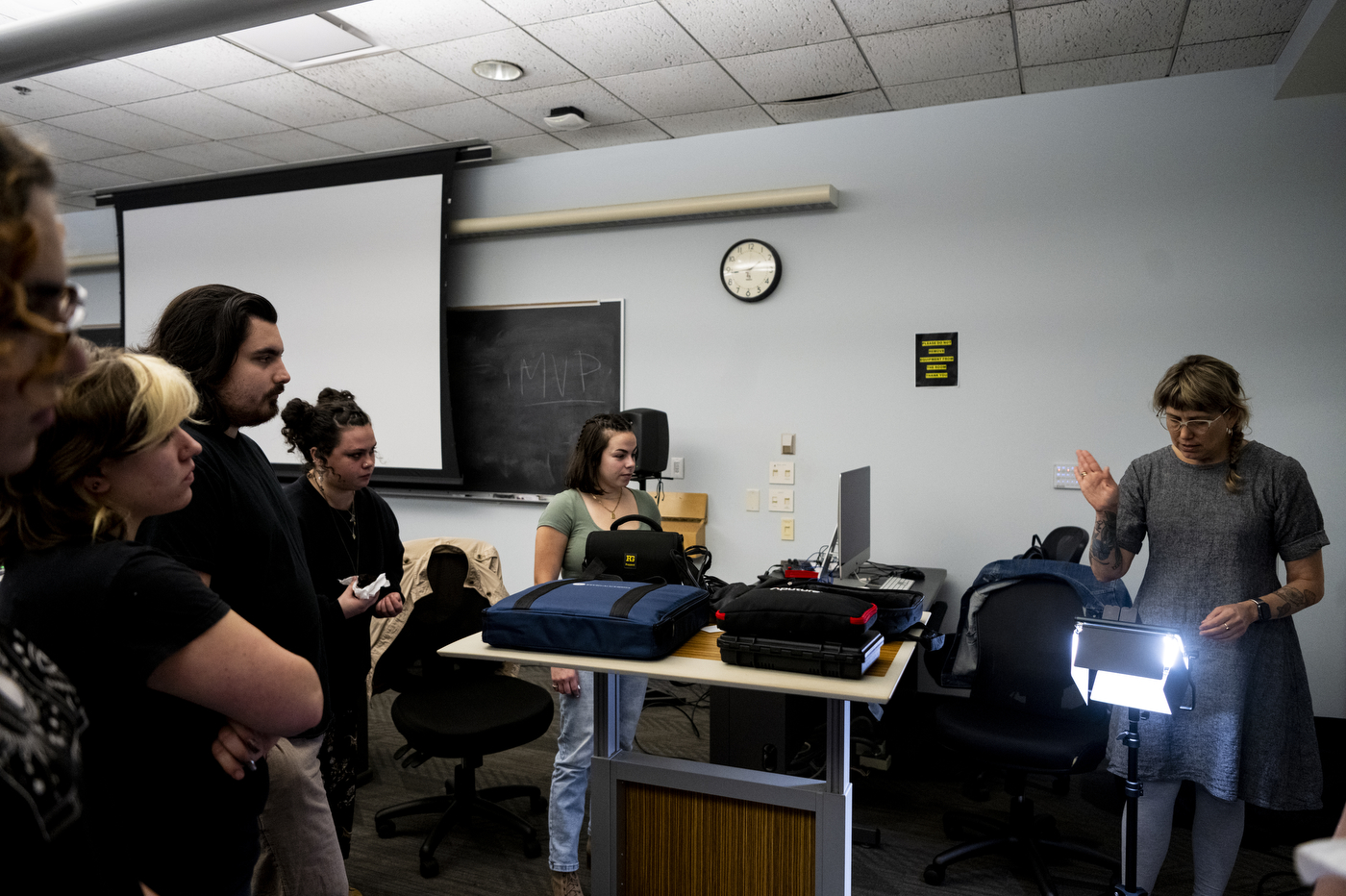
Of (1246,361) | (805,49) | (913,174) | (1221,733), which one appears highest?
(805,49)

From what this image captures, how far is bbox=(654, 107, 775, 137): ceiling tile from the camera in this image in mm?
4105

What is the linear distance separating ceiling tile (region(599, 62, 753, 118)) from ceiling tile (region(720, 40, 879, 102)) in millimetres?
76

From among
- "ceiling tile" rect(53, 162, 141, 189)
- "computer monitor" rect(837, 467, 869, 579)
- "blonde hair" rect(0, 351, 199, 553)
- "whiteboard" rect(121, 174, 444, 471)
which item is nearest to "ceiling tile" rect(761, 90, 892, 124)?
"computer monitor" rect(837, 467, 869, 579)

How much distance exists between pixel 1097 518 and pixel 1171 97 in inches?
93.8

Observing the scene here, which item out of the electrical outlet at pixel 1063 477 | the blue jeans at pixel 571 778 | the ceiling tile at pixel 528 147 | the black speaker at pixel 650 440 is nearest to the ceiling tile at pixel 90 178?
the ceiling tile at pixel 528 147

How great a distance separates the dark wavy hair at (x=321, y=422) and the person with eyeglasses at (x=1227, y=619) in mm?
2206

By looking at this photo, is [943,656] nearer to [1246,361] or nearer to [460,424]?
[1246,361]

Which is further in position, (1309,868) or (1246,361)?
(1246,361)

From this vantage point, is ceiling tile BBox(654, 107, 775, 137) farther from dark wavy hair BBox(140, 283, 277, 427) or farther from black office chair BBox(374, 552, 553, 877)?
dark wavy hair BBox(140, 283, 277, 427)

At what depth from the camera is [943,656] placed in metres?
2.97

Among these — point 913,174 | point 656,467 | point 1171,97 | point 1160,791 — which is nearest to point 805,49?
point 913,174

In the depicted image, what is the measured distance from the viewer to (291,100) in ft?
13.1

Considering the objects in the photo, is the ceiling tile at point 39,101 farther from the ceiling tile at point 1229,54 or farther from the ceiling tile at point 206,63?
the ceiling tile at point 1229,54

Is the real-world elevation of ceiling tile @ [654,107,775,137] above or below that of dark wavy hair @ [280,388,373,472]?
above
